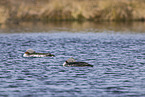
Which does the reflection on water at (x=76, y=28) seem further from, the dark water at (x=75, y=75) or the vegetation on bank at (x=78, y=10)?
the dark water at (x=75, y=75)

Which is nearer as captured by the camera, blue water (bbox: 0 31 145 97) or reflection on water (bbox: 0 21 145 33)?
blue water (bbox: 0 31 145 97)

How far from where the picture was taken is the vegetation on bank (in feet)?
318

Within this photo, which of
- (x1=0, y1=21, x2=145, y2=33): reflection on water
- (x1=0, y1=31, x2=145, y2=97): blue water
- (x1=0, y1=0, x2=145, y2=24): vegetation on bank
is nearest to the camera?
(x1=0, y1=31, x2=145, y2=97): blue water

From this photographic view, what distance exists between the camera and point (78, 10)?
9819 centimetres

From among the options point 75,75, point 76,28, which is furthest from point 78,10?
point 75,75

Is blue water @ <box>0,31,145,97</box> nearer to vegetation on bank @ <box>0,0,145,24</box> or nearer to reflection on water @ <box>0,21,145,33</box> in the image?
reflection on water @ <box>0,21,145,33</box>

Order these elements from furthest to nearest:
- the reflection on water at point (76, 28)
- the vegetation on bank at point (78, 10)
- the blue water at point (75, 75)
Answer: the vegetation on bank at point (78, 10) → the reflection on water at point (76, 28) → the blue water at point (75, 75)

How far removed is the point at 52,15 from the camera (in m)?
102

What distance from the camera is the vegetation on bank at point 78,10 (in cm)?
9706

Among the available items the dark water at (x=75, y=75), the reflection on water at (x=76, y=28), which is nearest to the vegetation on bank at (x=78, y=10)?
the reflection on water at (x=76, y=28)

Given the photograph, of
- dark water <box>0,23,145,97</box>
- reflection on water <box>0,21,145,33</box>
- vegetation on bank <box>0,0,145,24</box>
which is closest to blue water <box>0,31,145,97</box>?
dark water <box>0,23,145,97</box>

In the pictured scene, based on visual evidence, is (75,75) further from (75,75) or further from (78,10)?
(78,10)

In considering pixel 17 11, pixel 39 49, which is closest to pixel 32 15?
pixel 17 11

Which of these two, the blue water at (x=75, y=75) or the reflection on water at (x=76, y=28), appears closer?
the blue water at (x=75, y=75)
